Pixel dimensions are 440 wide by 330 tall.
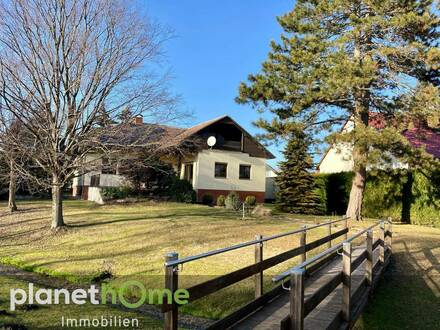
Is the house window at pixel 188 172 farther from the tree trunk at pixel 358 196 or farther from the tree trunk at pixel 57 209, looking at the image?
the tree trunk at pixel 57 209

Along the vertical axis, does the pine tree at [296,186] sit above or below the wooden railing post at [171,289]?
above

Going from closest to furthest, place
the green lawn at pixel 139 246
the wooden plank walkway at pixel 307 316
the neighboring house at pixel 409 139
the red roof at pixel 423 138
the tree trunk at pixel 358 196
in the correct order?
the wooden plank walkway at pixel 307 316 < the green lawn at pixel 139 246 < the neighboring house at pixel 409 139 < the red roof at pixel 423 138 < the tree trunk at pixel 358 196

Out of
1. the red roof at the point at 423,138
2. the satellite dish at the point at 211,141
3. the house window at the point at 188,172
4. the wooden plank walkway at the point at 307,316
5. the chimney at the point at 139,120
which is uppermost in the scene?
the satellite dish at the point at 211,141

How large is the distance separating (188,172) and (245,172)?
4450 mm

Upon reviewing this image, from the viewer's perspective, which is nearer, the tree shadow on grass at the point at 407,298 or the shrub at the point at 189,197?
the tree shadow on grass at the point at 407,298

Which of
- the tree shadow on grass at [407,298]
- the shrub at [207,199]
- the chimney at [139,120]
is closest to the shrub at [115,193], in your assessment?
the shrub at [207,199]

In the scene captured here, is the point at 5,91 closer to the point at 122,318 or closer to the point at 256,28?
the point at 122,318

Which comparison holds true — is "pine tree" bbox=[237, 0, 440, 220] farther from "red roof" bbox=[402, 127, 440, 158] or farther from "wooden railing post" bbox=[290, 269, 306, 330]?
"wooden railing post" bbox=[290, 269, 306, 330]

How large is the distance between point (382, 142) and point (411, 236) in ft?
10.8

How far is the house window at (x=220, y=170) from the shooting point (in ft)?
90.3

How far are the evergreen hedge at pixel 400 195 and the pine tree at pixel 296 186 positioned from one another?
5.07 feet

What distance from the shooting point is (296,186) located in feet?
74.6

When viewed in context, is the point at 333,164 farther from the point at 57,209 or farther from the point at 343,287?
the point at 343,287

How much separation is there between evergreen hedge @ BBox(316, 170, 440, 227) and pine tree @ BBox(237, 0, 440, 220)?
233cm
